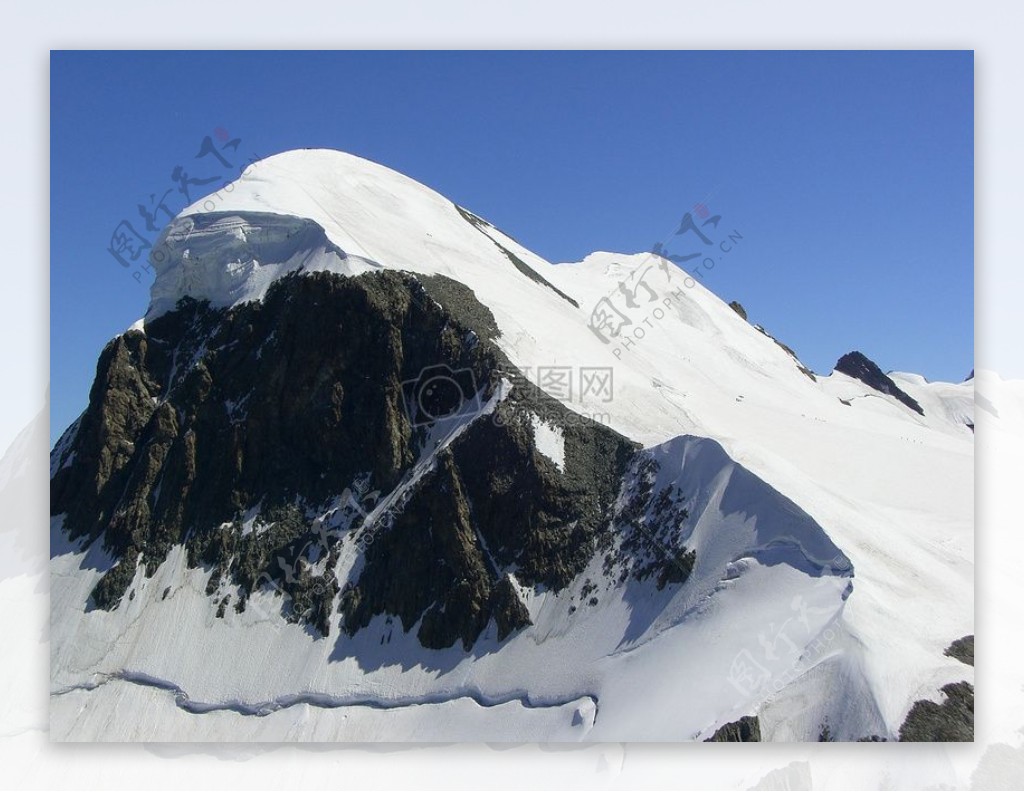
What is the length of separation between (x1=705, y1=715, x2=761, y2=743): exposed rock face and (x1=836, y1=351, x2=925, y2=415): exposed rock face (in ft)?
118

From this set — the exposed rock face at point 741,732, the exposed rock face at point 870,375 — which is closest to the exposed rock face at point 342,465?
the exposed rock face at point 741,732

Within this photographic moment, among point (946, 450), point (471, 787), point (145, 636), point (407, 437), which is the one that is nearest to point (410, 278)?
point (407, 437)

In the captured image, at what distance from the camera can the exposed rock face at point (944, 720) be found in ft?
47.1

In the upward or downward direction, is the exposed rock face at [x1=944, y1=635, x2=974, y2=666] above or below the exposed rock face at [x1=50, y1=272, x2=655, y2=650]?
below

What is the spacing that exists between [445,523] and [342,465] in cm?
422

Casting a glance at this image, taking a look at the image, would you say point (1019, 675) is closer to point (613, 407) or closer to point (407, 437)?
point (613, 407)

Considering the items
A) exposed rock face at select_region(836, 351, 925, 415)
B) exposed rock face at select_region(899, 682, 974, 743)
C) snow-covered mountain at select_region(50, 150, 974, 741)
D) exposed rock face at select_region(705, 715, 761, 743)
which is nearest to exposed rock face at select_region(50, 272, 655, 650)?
snow-covered mountain at select_region(50, 150, 974, 741)

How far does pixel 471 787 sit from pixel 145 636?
Result: 1120 cm

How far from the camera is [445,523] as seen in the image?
21.0m

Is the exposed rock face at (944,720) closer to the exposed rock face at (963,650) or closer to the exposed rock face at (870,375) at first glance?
the exposed rock face at (963,650)

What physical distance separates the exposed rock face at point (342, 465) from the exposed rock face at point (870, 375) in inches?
1224

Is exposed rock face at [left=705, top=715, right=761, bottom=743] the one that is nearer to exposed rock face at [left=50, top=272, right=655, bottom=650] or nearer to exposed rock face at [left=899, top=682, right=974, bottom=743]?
exposed rock face at [left=899, top=682, right=974, bottom=743]

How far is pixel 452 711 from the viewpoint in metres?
18.2

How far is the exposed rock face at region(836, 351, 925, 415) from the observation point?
4678cm
